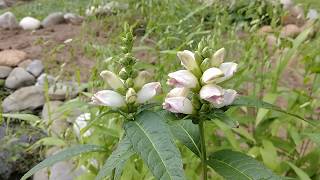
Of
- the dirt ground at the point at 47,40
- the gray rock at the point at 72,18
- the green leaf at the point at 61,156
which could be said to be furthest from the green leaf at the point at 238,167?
the gray rock at the point at 72,18

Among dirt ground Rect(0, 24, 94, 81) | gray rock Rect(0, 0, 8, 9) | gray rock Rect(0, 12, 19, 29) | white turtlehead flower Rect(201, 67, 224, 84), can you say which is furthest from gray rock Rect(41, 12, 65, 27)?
white turtlehead flower Rect(201, 67, 224, 84)

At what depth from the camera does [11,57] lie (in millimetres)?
5871

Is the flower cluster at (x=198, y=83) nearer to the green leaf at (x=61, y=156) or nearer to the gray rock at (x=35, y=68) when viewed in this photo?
the green leaf at (x=61, y=156)

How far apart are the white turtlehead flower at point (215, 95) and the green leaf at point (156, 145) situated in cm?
13

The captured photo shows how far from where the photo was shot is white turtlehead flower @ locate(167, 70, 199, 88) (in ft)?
4.76

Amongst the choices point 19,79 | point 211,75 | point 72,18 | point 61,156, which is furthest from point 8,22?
point 211,75

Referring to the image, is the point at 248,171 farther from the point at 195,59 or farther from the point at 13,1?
the point at 13,1

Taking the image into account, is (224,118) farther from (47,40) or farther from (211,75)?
(47,40)

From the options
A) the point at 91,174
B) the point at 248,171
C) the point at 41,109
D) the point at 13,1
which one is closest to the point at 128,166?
the point at 91,174

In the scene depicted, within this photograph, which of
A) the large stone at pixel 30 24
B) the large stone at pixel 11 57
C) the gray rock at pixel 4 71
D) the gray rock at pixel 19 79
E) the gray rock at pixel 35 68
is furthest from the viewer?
the large stone at pixel 30 24

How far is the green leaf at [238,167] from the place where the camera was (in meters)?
1.50

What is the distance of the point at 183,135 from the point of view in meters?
1.69

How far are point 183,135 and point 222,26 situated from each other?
1.65 meters

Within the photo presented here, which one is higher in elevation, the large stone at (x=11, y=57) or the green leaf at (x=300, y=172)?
the green leaf at (x=300, y=172)
